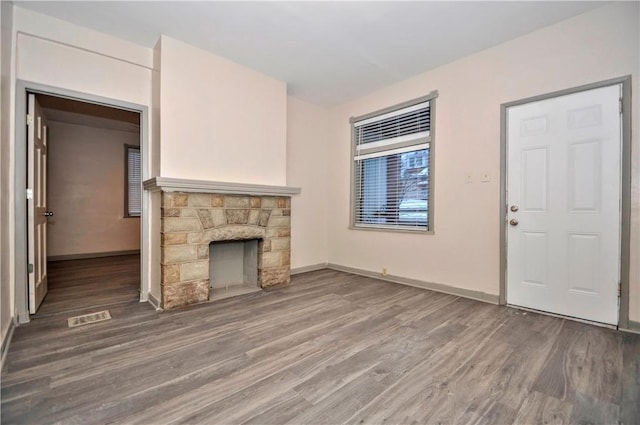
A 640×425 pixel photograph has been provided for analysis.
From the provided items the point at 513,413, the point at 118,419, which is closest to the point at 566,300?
the point at 513,413

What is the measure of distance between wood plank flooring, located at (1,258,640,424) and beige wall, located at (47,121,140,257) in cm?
394

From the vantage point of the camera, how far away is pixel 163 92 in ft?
9.68

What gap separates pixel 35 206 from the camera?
2.76 meters

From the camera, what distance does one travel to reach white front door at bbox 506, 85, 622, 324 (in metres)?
2.51

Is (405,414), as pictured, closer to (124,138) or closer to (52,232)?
(52,232)

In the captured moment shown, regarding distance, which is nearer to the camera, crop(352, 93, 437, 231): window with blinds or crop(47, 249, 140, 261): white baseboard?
crop(352, 93, 437, 231): window with blinds

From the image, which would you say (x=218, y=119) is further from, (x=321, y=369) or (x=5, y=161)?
(x=321, y=369)

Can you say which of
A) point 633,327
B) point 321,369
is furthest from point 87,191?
point 633,327

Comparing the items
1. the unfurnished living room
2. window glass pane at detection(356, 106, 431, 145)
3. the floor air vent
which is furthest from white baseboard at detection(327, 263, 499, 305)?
the floor air vent

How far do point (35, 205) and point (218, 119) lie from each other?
193cm

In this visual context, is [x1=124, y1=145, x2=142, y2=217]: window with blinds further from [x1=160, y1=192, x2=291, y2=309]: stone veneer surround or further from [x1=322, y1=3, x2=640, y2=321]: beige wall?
[x1=322, y1=3, x2=640, y2=321]: beige wall

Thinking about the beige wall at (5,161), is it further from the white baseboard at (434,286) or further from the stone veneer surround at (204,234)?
the white baseboard at (434,286)

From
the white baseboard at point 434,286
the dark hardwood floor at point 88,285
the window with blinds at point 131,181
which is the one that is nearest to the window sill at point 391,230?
the white baseboard at point 434,286

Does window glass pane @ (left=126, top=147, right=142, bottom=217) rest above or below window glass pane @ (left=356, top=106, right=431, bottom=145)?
below
